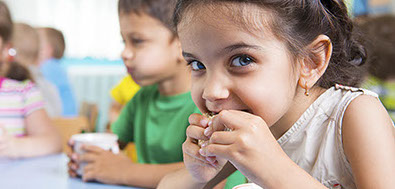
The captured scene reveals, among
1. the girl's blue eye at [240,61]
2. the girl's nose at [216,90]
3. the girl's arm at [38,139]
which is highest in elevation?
the girl's blue eye at [240,61]

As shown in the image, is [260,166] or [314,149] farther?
[314,149]

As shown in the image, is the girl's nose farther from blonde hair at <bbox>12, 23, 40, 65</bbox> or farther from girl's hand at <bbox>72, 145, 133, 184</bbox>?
blonde hair at <bbox>12, 23, 40, 65</bbox>

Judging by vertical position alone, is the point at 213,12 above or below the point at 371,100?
above

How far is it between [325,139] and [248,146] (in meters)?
0.27

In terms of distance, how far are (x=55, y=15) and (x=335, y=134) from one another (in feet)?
13.7

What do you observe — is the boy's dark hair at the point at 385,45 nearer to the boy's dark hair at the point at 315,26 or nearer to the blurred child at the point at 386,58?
the blurred child at the point at 386,58

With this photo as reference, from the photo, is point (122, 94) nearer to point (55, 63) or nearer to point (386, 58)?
point (386, 58)

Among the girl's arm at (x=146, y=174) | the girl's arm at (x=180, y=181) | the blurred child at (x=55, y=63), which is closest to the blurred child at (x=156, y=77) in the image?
the girl's arm at (x=146, y=174)

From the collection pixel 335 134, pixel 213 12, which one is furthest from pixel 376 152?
pixel 213 12

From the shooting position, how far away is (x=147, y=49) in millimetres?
1180

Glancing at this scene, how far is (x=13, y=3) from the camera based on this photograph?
4211 mm

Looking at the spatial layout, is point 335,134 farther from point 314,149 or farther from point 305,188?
point 305,188

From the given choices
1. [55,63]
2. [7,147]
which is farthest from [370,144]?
[55,63]

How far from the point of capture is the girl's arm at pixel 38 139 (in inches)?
46.1
